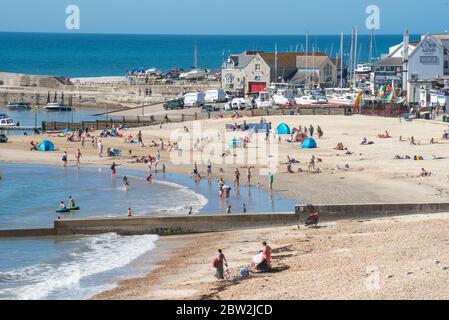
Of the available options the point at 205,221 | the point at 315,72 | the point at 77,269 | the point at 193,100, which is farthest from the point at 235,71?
the point at 77,269

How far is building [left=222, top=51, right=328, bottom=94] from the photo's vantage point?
81.5 m

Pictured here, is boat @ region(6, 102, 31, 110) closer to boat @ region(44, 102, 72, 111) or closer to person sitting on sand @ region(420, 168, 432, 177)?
boat @ region(44, 102, 72, 111)

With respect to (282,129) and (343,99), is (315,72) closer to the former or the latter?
(343,99)

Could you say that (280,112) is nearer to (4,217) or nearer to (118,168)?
(118,168)

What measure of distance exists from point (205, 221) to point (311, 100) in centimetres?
4034

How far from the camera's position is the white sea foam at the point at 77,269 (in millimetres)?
22828

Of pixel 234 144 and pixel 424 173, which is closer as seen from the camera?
pixel 424 173

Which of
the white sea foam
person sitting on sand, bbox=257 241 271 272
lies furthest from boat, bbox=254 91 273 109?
person sitting on sand, bbox=257 241 271 272

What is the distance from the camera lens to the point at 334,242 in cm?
2562

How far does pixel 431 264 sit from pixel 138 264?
8269 millimetres

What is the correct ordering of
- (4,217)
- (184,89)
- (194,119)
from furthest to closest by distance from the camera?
(184,89), (194,119), (4,217)

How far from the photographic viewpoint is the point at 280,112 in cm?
6209

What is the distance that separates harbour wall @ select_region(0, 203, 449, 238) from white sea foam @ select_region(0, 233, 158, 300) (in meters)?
0.35
